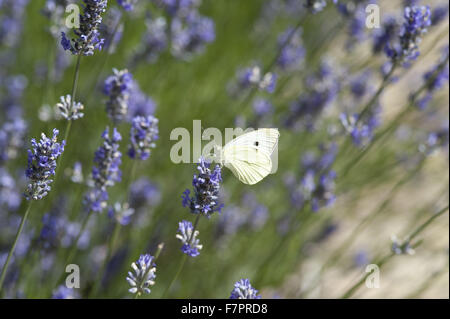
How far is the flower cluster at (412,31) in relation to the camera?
1.96m

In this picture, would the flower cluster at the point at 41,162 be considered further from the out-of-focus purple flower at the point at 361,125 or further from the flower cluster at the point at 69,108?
the out-of-focus purple flower at the point at 361,125

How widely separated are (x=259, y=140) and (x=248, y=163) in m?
0.18

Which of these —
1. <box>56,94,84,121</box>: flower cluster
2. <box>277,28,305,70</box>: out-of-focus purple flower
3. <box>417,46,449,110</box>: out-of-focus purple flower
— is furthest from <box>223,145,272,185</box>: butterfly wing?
<box>277,28,305,70</box>: out-of-focus purple flower

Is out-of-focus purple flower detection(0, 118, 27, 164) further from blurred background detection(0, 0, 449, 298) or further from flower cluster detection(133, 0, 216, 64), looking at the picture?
flower cluster detection(133, 0, 216, 64)

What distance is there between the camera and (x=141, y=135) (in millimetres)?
A: 1864

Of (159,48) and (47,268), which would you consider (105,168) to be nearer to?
(47,268)

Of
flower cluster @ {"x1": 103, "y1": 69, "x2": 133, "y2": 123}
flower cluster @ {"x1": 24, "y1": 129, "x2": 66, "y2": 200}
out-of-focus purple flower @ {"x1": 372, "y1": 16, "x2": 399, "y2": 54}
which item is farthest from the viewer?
out-of-focus purple flower @ {"x1": 372, "y1": 16, "x2": 399, "y2": 54}

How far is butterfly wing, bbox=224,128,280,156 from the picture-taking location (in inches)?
79.9

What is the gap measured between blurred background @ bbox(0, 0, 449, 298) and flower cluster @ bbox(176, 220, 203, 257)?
1.85 ft

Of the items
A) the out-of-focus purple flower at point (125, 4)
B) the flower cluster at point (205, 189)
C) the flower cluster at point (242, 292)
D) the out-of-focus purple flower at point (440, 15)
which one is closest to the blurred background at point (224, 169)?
the out-of-focus purple flower at point (440, 15)

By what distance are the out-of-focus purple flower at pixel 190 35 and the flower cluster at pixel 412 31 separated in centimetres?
153

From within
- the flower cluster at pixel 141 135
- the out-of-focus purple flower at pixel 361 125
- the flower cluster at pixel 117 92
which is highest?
the out-of-focus purple flower at pixel 361 125

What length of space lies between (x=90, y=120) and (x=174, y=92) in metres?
0.92
